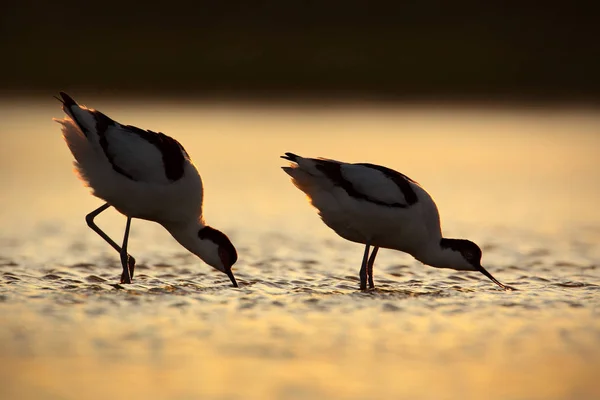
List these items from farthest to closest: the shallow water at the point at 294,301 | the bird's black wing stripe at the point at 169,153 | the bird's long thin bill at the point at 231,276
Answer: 1. the bird's black wing stripe at the point at 169,153
2. the bird's long thin bill at the point at 231,276
3. the shallow water at the point at 294,301

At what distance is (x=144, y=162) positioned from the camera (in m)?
9.05

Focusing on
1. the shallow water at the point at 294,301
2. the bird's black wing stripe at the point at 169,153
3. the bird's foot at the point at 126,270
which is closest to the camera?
the shallow water at the point at 294,301

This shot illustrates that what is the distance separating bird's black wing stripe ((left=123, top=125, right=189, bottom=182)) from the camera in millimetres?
9085

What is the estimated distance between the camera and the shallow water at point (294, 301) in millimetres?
6039

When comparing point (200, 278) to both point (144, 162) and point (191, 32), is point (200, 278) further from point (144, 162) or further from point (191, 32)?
point (191, 32)

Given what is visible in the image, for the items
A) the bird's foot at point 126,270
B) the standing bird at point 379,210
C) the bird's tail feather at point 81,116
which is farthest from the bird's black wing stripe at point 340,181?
the bird's tail feather at point 81,116

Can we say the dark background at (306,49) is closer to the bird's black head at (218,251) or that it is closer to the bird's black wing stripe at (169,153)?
the bird's black wing stripe at (169,153)

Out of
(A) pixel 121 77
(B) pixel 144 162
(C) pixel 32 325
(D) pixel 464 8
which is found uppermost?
(D) pixel 464 8

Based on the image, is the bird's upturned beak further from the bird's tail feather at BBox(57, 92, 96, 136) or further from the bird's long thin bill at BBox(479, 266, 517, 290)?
the bird's long thin bill at BBox(479, 266, 517, 290)

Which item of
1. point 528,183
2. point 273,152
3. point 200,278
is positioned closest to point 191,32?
point 273,152

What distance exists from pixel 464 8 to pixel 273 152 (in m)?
22.7

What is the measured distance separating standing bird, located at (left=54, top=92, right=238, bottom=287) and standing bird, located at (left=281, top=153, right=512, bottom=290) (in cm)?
85

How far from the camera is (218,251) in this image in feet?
29.8

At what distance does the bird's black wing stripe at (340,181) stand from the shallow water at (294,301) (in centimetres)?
64
